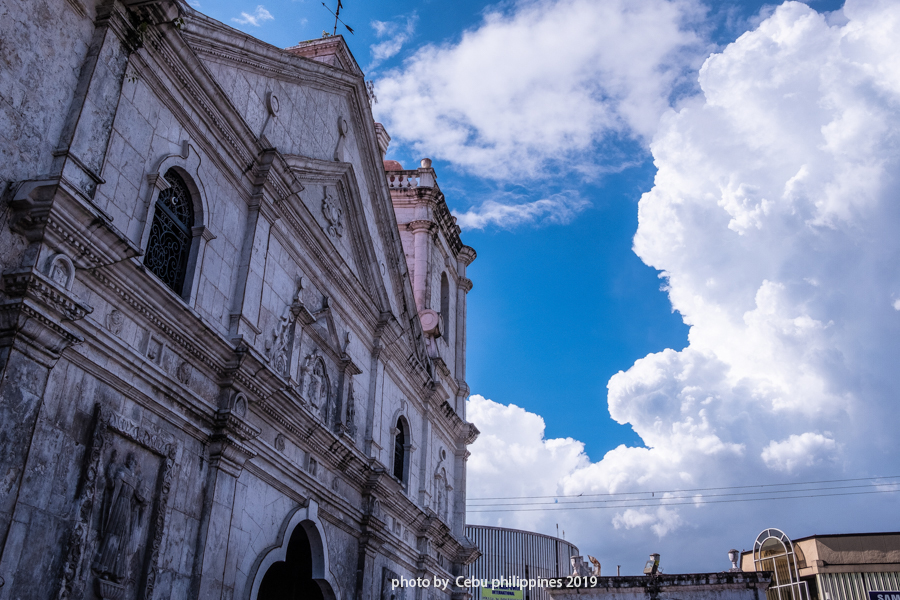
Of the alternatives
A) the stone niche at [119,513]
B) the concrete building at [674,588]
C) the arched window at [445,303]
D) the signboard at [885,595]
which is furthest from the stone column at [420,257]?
the signboard at [885,595]

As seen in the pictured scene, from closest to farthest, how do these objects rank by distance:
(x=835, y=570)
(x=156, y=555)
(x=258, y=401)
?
1. (x=156, y=555)
2. (x=258, y=401)
3. (x=835, y=570)

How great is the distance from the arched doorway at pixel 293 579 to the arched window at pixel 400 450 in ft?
13.5

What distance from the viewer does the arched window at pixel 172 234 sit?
1149cm

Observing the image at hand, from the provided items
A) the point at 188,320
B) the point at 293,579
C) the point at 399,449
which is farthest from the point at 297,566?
the point at 188,320

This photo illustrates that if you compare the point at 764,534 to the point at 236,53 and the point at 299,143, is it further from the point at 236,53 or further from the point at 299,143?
the point at 236,53

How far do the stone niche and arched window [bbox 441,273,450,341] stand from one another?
57.8 ft

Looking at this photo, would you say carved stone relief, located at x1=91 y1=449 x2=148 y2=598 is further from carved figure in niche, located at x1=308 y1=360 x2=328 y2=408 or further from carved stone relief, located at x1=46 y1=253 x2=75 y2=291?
carved figure in niche, located at x1=308 y1=360 x2=328 y2=408

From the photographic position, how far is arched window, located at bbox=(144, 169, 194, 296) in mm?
11492

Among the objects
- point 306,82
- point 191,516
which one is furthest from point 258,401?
point 306,82

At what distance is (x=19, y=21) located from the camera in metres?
9.12

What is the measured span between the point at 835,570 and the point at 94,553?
36.0 metres

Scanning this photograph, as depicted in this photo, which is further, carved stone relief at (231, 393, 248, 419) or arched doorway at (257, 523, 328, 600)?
arched doorway at (257, 523, 328, 600)

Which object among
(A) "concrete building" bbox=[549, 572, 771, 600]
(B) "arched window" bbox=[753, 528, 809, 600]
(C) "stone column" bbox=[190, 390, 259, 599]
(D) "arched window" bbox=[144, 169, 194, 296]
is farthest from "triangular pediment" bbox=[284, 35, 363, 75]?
(B) "arched window" bbox=[753, 528, 809, 600]

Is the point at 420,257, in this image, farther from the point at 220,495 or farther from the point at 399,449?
the point at 220,495
